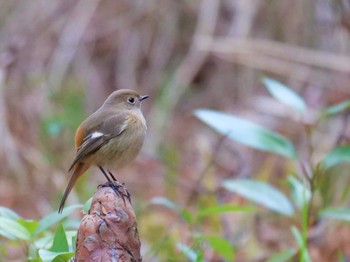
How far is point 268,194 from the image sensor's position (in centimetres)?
366

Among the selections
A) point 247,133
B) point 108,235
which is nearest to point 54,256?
point 108,235

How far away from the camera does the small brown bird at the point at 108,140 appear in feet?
10.5

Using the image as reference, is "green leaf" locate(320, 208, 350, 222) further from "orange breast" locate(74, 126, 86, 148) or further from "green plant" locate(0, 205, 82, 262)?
"green plant" locate(0, 205, 82, 262)

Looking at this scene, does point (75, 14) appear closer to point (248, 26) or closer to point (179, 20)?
point (179, 20)

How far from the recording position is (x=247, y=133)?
A: 12.0 ft

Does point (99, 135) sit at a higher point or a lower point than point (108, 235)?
higher

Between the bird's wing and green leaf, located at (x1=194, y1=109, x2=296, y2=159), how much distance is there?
40 cm

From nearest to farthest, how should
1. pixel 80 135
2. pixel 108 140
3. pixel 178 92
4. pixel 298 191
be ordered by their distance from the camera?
1. pixel 80 135
2. pixel 108 140
3. pixel 298 191
4. pixel 178 92

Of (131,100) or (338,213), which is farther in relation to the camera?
(131,100)

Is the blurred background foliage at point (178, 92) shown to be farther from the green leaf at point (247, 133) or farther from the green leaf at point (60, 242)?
the green leaf at point (60, 242)

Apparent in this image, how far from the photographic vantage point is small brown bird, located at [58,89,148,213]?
3191 mm

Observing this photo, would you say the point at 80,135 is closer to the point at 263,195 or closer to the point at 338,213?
the point at 263,195

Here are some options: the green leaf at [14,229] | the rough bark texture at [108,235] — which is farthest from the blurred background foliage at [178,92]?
the rough bark texture at [108,235]

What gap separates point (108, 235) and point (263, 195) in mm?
1759
